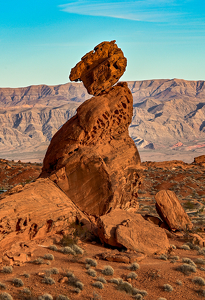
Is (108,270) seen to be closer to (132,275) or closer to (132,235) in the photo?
(132,275)

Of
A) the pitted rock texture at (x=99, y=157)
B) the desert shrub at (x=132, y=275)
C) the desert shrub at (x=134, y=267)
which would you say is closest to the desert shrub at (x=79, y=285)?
the desert shrub at (x=132, y=275)

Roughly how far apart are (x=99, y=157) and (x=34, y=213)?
4.53 m

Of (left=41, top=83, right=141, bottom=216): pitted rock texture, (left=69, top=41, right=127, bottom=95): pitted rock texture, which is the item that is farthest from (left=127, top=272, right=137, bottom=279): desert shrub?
(left=69, top=41, right=127, bottom=95): pitted rock texture

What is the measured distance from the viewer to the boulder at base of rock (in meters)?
11.9

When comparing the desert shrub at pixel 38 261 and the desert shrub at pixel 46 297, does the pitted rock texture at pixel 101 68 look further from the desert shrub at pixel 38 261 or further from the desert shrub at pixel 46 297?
the desert shrub at pixel 46 297

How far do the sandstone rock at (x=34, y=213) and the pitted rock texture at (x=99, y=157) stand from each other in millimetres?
980

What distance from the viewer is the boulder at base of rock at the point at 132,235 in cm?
1195

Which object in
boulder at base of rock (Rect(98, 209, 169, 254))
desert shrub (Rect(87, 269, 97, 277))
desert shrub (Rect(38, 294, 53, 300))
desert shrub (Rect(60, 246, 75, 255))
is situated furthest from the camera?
boulder at base of rock (Rect(98, 209, 169, 254))

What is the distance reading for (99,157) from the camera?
607 inches

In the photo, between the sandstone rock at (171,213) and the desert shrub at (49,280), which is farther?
the sandstone rock at (171,213)

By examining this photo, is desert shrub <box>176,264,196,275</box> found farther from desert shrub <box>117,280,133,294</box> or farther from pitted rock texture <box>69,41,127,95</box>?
pitted rock texture <box>69,41,127,95</box>

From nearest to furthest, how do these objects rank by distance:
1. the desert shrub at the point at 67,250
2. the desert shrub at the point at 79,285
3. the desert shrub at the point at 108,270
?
the desert shrub at the point at 79,285 < the desert shrub at the point at 108,270 < the desert shrub at the point at 67,250

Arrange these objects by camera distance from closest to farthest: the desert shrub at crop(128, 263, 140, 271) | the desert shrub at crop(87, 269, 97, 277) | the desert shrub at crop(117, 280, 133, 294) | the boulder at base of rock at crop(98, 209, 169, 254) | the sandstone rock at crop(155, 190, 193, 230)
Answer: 1. the desert shrub at crop(117, 280, 133, 294)
2. the desert shrub at crop(87, 269, 97, 277)
3. the desert shrub at crop(128, 263, 140, 271)
4. the boulder at base of rock at crop(98, 209, 169, 254)
5. the sandstone rock at crop(155, 190, 193, 230)

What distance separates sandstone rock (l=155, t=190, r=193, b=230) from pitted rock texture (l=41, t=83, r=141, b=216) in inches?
58.2
